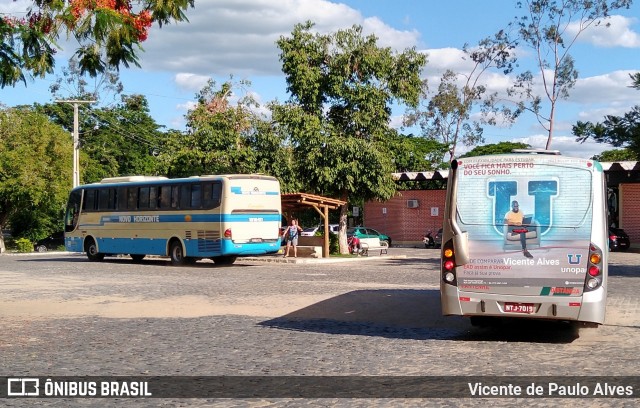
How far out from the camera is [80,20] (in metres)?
8.36

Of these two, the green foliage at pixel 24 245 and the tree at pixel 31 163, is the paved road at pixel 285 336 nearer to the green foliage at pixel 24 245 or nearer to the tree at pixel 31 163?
the tree at pixel 31 163

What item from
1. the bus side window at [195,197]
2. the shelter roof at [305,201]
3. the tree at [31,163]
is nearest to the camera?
the bus side window at [195,197]

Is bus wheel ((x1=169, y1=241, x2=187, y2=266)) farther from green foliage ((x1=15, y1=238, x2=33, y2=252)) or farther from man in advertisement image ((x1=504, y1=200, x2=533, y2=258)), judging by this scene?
green foliage ((x1=15, y1=238, x2=33, y2=252))

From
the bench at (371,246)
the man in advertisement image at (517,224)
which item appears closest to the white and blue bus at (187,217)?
the bench at (371,246)

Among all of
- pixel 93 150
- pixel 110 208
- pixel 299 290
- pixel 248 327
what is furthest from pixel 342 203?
pixel 93 150

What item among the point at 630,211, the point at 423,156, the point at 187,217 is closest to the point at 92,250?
the point at 187,217

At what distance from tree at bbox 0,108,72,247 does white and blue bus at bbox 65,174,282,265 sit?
70.1 feet

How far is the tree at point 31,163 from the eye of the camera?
54969mm

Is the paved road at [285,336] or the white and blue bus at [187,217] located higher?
A: the white and blue bus at [187,217]

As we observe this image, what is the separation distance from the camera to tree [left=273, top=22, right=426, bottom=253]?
36781mm

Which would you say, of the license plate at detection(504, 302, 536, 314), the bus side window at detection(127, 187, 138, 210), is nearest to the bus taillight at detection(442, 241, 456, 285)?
the license plate at detection(504, 302, 536, 314)

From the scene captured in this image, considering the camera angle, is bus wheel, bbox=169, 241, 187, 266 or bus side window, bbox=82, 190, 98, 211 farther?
bus side window, bbox=82, 190, 98, 211

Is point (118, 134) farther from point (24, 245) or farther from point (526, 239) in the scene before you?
point (526, 239)

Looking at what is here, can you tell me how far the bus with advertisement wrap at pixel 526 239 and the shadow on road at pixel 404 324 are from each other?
871mm
